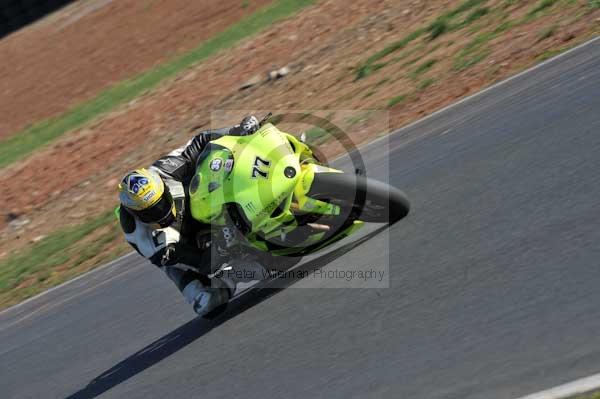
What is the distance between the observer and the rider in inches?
245

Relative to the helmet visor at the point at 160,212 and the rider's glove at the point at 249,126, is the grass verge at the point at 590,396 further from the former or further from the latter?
the helmet visor at the point at 160,212

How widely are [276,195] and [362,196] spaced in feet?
2.04

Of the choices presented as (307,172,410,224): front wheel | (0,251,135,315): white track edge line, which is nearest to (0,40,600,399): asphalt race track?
(307,172,410,224): front wheel

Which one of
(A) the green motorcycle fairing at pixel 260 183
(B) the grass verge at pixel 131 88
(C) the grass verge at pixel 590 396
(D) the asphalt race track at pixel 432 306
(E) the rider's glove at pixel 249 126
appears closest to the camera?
(C) the grass verge at pixel 590 396

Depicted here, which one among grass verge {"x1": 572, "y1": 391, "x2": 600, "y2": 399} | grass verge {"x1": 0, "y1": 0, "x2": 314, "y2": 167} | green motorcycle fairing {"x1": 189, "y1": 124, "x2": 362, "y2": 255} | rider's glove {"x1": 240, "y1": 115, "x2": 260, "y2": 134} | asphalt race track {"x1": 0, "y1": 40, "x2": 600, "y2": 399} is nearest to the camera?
grass verge {"x1": 572, "y1": 391, "x2": 600, "y2": 399}

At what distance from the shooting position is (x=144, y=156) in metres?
14.4

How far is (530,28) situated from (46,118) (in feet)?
43.6

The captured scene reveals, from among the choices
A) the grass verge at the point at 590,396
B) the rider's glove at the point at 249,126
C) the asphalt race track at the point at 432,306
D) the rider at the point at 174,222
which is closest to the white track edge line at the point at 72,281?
the asphalt race track at the point at 432,306

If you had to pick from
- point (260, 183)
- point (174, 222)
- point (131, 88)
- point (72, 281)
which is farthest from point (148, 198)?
point (131, 88)

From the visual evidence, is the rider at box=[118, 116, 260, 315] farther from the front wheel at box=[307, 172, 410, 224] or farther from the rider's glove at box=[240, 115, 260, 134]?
the front wheel at box=[307, 172, 410, 224]

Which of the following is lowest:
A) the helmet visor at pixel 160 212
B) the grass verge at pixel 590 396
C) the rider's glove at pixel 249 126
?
the grass verge at pixel 590 396

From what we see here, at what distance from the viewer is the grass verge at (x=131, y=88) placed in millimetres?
18484

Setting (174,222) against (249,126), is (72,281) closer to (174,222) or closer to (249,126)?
(174,222)

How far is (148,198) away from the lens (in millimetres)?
6141
